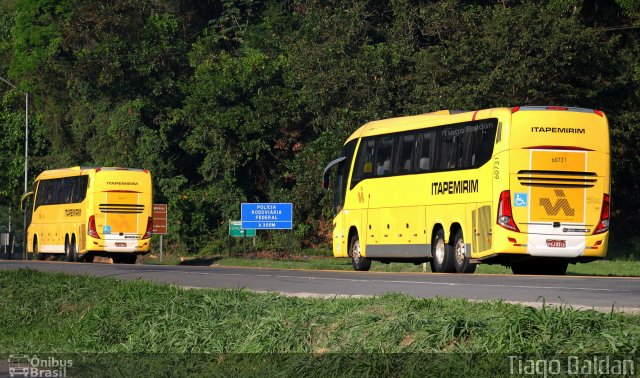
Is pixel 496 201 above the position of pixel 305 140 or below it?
below

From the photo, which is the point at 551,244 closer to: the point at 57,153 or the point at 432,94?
the point at 432,94

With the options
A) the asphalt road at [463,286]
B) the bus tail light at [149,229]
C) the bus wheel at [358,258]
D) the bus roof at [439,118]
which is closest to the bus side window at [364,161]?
the bus roof at [439,118]

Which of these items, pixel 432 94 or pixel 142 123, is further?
pixel 142 123

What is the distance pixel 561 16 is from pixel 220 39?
23.9 m

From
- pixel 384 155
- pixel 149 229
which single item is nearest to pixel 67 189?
pixel 149 229

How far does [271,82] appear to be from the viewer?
60.8 m

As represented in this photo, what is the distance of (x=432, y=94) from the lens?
159ft

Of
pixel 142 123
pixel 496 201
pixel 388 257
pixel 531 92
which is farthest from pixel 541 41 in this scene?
pixel 142 123

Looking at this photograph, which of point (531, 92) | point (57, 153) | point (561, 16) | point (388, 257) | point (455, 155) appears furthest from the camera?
point (57, 153)

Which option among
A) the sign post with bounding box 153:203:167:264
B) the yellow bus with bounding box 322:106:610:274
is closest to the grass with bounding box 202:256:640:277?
the sign post with bounding box 153:203:167:264

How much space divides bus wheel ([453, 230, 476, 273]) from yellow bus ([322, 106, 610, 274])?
27 mm

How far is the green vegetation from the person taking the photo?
47.2 meters

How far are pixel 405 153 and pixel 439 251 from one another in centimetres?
307

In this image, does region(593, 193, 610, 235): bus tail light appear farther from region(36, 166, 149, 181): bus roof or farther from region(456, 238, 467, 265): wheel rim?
region(36, 166, 149, 181): bus roof
